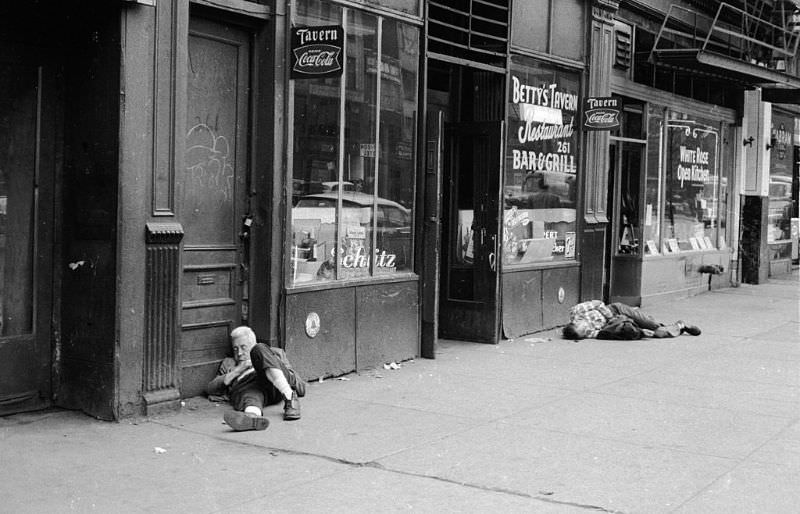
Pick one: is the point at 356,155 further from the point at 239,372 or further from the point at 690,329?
the point at 690,329

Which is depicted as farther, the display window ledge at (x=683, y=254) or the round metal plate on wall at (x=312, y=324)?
the display window ledge at (x=683, y=254)

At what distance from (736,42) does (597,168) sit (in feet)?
22.0

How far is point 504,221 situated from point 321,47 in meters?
4.53

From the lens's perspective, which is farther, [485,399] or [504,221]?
[504,221]

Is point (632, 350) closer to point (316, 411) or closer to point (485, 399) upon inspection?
point (485, 399)

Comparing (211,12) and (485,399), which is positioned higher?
(211,12)

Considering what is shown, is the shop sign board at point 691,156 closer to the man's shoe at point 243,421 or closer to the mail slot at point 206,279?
the mail slot at point 206,279

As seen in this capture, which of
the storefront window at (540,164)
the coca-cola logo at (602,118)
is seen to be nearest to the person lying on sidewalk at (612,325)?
the storefront window at (540,164)

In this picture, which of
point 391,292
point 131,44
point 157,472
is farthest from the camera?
point 391,292

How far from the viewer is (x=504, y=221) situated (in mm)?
12445

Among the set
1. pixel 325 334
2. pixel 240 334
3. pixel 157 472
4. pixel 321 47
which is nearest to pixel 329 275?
pixel 325 334

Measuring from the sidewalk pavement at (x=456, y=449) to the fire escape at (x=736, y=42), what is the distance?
7.38 meters

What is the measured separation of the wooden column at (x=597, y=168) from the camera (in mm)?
14242

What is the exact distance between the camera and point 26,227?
7645 mm
